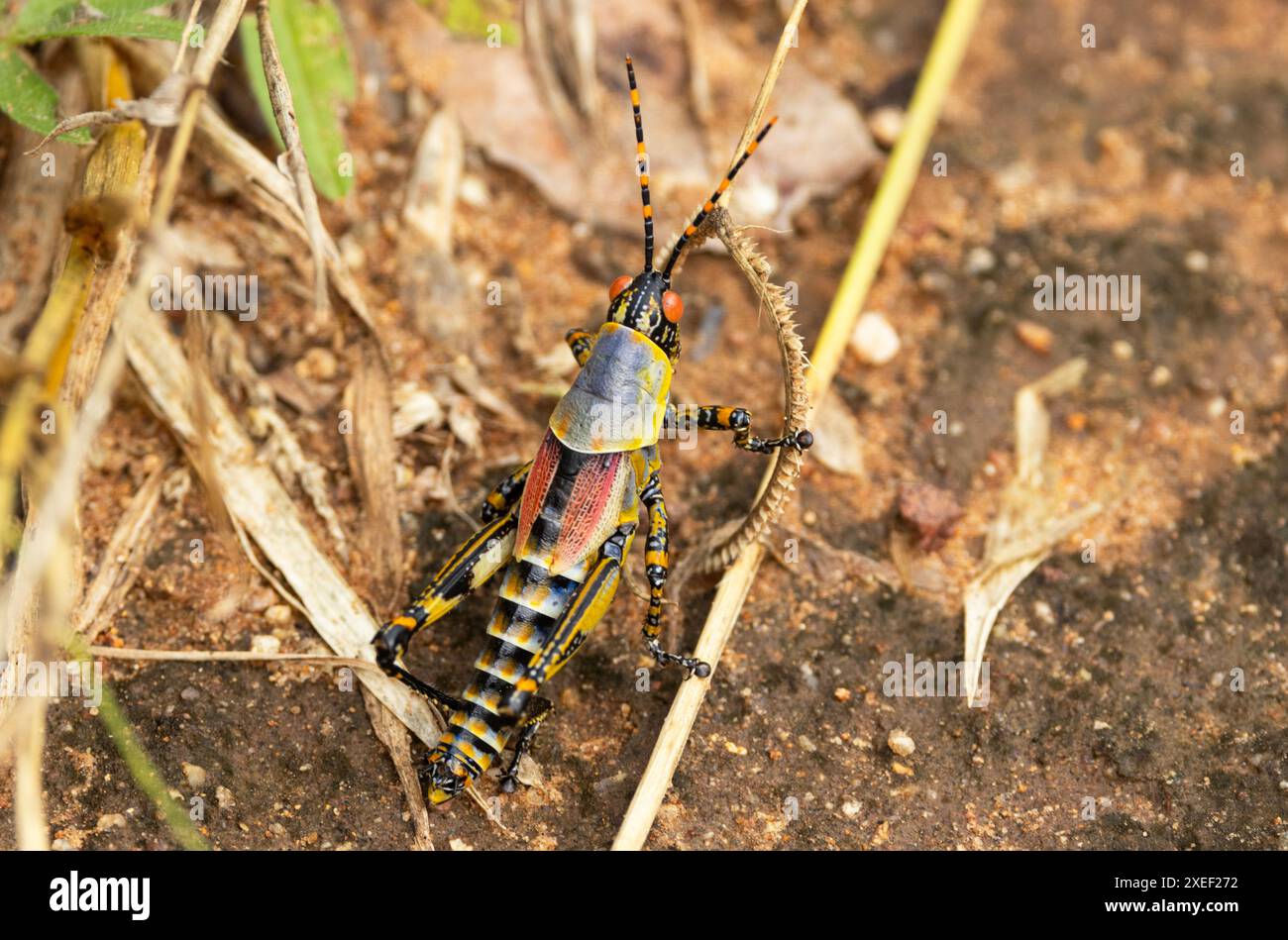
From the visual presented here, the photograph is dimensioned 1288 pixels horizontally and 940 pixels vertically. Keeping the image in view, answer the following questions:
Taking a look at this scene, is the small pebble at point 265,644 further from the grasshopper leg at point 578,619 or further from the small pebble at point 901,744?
the small pebble at point 901,744

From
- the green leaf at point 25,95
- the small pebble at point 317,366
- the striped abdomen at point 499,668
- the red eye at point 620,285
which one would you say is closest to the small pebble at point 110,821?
the striped abdomen at point 499,668

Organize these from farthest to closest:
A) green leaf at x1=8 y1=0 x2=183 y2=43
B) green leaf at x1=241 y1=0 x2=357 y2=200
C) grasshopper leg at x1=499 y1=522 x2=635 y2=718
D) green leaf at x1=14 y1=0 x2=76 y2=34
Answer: green leaf at x1=241 y1=0 x2=357 y2=200, green leaf at x1=14 y1=0 x2=76 y2=34, green leaf at x1=8 y1=0 x2=183 y2=43, grasshopper leg at x1=499 y1=522 x2=635 y2=718

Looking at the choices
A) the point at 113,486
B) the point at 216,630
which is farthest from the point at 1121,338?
the point at 113,486

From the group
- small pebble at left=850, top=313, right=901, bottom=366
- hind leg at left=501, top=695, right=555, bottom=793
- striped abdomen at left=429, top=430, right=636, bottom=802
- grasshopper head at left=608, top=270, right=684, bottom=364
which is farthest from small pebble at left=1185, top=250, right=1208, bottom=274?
hind leg at left=501, top=695, right=555, bottom=793

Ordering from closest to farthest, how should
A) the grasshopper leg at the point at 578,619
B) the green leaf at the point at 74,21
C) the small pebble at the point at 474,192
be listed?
the grasshopper leg at the point at 578,619 < the green leaf at the point at 74,21 < the small pebble at the point at 474,192

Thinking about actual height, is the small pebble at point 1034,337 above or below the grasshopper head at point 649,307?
above

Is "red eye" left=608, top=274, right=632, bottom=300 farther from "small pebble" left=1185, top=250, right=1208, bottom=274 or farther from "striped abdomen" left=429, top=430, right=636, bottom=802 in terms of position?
"small pebble" left=1185, top=250, right=1208, bottom=274
